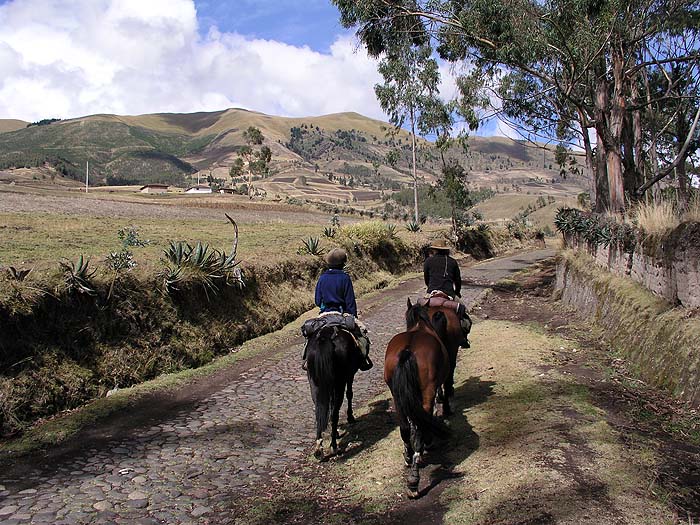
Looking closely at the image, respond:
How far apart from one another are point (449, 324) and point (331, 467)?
2324 millimetres

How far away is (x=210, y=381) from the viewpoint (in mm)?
9445

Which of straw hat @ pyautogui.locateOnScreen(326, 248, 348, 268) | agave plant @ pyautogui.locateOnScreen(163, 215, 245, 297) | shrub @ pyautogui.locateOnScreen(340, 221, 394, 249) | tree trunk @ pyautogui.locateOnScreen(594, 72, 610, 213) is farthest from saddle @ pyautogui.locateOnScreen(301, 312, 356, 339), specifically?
shrub @ pyautogui.locateOnScreen(340, 221, 394, 249)

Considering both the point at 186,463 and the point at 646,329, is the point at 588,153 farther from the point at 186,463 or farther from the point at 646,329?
the point at 186,463

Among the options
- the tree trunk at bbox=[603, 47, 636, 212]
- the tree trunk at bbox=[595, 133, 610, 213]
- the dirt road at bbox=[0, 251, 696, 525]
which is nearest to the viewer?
the dirt road at bbox=[0, 251, 696, 525]

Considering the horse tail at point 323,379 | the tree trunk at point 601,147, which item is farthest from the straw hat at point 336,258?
the tree trunk at point 601,147

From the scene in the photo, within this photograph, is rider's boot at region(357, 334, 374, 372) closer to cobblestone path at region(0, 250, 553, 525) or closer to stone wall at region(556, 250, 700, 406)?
cobblestone path at region(0, 250, 553, 525)

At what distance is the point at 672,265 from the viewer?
7871 millimetres

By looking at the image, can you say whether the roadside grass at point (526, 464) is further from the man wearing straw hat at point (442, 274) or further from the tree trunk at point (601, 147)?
the tree trunk at point (601, 147)

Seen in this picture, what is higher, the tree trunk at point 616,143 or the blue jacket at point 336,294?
the tree trunk at point 616,143

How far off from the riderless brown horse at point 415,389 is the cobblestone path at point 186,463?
169 cm

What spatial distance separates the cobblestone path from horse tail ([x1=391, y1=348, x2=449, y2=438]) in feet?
5.86

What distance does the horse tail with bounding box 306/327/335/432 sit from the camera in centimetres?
613

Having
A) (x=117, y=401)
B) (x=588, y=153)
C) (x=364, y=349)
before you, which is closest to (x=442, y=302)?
(x=364, y=349)

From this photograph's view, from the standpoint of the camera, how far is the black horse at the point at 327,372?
6.13 meters
